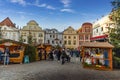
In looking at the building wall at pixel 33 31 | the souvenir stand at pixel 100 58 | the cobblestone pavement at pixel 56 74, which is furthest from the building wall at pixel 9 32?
the cobblestone pavement at pixel 56 74

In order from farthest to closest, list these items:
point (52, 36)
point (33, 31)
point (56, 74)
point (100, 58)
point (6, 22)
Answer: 1. point (52, 36)
2. point (6, 22)
3. point (33, 31)
4. point (100, 58)
5. point (56, 74)

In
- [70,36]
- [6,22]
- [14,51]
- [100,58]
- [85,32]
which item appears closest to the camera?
[100,58]

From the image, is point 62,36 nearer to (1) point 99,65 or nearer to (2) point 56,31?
(2) point 56,31

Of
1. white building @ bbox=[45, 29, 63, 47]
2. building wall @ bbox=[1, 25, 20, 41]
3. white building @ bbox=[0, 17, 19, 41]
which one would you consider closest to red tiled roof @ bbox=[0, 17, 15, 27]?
white building @ bbox=[0, 17, 19, 41]

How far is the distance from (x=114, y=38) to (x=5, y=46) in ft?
41.8

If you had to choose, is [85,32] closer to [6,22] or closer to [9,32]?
[9,32]

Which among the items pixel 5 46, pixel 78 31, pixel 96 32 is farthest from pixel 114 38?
pixel 78 31

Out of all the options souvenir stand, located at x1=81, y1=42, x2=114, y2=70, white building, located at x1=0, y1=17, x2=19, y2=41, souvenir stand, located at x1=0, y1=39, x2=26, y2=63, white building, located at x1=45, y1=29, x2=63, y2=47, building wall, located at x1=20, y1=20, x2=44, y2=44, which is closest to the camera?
souvenir stand, located at x1=81, y1=42, x2=114, y2=70

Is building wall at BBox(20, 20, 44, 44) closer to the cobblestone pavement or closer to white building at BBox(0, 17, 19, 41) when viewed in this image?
white building at BBox(0, 17, 19, 41)

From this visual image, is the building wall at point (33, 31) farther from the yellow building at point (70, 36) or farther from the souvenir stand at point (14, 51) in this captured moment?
the souvenir stand at point (14, 51)

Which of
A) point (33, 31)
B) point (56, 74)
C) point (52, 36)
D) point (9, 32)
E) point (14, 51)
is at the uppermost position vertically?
point (33, 31)

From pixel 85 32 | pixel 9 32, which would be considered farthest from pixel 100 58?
pixel 9 32

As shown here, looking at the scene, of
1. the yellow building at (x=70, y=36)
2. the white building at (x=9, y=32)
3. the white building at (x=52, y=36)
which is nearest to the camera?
the white building at (x=9, y=32)

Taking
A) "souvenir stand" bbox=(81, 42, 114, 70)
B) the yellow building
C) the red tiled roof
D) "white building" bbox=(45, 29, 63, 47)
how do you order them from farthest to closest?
1. the yellow building
2. "white building" bbox=(45, 29, 63, 47)
3. the red tiled roof
4. "souvenir stand" bbox=(81, 42, 114, 70)
